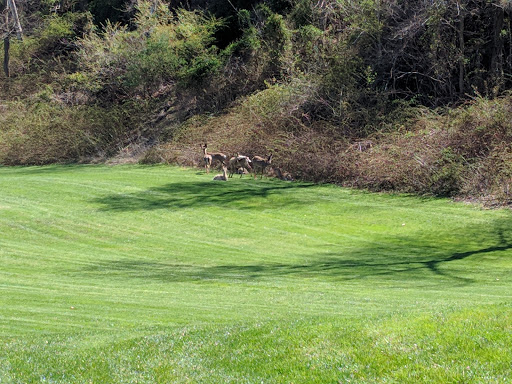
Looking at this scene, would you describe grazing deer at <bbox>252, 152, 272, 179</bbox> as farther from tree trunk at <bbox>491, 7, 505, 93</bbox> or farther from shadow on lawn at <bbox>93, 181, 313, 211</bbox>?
tree trunk at <bbox>491, 7, 505, 93</bbox>

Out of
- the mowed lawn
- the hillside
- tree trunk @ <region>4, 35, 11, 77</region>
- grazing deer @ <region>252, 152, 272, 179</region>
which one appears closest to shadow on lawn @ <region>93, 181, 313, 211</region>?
the mowed lawn

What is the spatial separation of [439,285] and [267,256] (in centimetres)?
551

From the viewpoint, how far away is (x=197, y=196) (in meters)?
27.7

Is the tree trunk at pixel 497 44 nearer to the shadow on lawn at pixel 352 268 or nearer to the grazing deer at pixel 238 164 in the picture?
the grazing deer at pixel 238 164

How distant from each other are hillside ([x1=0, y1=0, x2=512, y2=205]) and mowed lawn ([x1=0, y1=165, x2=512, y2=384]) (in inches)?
107

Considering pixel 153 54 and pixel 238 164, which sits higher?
pixel 153 54

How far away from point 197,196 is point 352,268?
37.0ft

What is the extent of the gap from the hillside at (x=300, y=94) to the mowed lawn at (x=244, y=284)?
8.93ft

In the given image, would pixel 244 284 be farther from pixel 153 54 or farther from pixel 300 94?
pixel 153 54

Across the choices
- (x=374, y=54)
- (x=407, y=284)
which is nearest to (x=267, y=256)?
(x=407, y=284)

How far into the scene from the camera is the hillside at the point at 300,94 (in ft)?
95.8

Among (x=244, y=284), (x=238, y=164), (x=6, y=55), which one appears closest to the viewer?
(x=244, y=284)

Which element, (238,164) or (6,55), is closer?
(238,164)

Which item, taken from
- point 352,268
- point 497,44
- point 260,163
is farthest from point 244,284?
point 497,44
